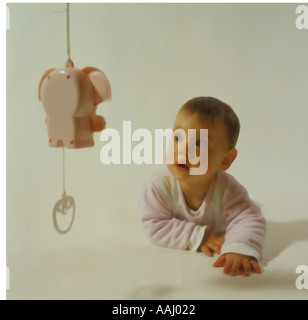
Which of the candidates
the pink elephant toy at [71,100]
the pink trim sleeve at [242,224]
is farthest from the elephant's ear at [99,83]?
the pink trim sleeve at [242,224]

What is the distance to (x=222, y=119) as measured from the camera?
682 mm

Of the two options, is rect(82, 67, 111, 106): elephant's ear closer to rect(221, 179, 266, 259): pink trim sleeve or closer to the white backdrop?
the white backdrop

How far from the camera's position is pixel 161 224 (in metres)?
0.74

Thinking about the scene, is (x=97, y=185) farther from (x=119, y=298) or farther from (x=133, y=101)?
(x=119, y=298)

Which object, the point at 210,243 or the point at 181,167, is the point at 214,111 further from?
the point at 210,243

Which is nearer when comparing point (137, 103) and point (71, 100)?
point (71, 100)

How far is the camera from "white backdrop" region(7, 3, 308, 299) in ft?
2.28

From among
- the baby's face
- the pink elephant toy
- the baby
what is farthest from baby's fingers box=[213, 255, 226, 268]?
the pink elephant toy

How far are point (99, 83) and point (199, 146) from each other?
0.20 meters

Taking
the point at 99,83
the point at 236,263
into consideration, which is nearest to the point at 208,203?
the point at 236,263

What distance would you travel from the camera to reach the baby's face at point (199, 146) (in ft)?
2.23

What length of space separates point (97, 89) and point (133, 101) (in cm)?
17

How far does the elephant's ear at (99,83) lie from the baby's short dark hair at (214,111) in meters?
0.15

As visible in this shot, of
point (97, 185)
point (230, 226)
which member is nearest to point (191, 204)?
point (230, 226)
